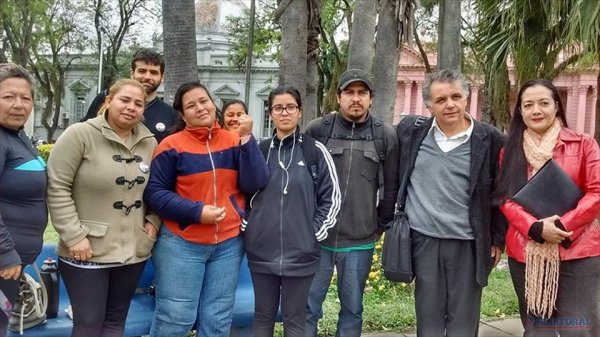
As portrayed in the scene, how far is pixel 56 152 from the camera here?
320 centimetres

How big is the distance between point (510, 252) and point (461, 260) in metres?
0.31

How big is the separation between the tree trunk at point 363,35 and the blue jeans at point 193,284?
333cm

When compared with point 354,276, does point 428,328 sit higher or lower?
lower

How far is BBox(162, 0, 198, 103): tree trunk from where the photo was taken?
17.2 feet

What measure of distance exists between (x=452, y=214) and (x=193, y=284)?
164 centimetres

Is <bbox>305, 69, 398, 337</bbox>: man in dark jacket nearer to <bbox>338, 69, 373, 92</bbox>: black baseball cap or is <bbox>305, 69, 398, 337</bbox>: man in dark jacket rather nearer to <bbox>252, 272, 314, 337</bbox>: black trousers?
<bbox>338, 69, 373, 92</bbox>: black baseball cap

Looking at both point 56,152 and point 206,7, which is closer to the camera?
point 56,152

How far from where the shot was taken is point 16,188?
2.98 meters

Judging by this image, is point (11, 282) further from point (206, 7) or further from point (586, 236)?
point (206, 7)

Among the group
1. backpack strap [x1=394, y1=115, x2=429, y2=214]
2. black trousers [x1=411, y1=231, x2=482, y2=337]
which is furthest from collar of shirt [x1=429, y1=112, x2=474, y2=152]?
black trousers [x1=411, y1=231, x2=482, y2=337]

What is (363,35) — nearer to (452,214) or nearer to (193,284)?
(452,214)

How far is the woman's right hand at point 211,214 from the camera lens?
11.0 ft

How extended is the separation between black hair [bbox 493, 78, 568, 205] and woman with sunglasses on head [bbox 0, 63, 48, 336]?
265cm

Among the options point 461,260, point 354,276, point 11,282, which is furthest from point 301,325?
point 11,282
